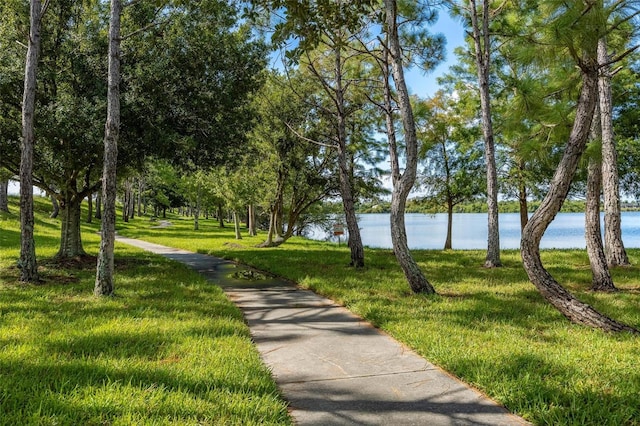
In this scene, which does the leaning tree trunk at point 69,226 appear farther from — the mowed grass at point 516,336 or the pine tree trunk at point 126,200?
the pine tree trunk at point 126,200

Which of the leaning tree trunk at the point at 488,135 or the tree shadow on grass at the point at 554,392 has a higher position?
the leaning tree trunk at the point at 488,135

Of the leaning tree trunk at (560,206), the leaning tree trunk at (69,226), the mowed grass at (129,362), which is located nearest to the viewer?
the mowed grass at (129,362)

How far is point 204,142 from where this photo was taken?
1126 cm

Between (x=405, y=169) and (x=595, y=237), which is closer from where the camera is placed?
(x=405, y=169)

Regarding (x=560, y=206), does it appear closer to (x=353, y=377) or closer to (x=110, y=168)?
(x=353, y=377)

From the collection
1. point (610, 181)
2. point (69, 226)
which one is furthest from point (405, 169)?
point (69, 226)

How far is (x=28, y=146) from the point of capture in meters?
7.97

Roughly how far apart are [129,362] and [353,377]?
85.9 inches

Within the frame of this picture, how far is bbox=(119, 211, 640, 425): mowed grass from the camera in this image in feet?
10.9

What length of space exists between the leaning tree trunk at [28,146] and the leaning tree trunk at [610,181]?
12.1 meters

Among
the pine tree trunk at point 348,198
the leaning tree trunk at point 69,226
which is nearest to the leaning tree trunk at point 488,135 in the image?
the pine tree trunk at point 348,198

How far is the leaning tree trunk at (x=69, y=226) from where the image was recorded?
473 inches

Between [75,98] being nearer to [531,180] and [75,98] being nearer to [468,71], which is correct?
[468,71]

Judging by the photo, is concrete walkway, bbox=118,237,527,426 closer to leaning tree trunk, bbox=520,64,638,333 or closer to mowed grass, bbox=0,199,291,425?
mowed grass, bbox=0,199,291,425
